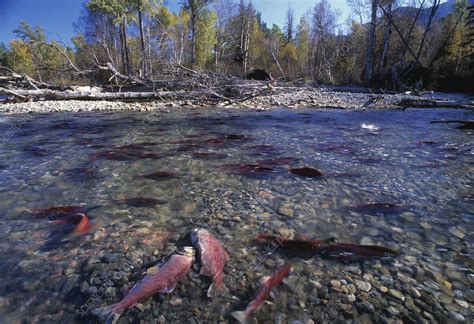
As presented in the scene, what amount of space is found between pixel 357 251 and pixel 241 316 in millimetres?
1141

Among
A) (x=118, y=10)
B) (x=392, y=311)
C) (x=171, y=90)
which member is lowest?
(x=392, y=311)

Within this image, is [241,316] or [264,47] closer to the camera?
[241,316]

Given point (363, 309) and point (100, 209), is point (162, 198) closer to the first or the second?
point (100, 209)

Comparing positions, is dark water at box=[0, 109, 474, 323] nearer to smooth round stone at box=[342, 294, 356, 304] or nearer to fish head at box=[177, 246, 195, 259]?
smooth round stone at box=[342, 294, 356, 304]

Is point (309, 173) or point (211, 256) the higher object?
point (309, 173)

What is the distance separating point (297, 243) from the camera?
8.52ft

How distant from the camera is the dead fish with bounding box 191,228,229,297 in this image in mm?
2189

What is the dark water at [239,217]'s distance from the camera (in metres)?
2.00

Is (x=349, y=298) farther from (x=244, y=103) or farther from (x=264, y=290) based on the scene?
(x=244, y=103)

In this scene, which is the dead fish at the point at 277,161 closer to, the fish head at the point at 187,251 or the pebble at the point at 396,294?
the fish head at the point at 187,251

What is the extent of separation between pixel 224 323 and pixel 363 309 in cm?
89

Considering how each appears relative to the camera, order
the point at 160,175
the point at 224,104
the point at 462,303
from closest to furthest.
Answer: the point at 462,303 < the point at 160,175 < the point at 224,104

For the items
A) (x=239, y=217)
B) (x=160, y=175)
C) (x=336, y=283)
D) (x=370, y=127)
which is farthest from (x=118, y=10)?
(x=336, y=283)

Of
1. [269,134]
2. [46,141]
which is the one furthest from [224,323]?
[46,141]
